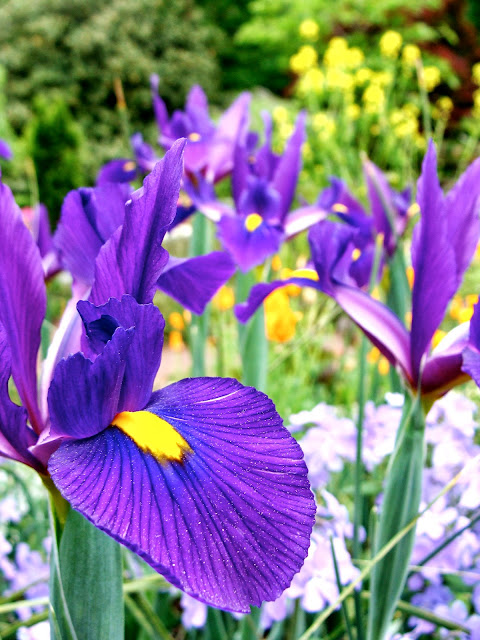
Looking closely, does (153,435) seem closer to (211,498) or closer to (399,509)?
(211,498)

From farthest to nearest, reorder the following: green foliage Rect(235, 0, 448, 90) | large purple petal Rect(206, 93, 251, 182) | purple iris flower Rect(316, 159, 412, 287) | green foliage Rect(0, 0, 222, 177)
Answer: green foliage Rect(235, 0, 448, 90) → green foliage Rect(0, 0, 222, 177) → large purple petal Rect(206, 93, 251, 182) → purple iris flower Rect(316, 159, 412, 287)

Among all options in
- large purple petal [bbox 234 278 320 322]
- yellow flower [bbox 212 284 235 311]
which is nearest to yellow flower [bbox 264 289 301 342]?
yellow flower [bbox 212 284 235 311]

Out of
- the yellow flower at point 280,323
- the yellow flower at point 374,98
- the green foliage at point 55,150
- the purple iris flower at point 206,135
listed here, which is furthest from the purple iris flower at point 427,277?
the green foliage at point 55,150

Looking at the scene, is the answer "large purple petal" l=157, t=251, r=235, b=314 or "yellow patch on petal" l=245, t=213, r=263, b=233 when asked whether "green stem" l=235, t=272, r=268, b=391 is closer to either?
"yellow patch on petal" l=245, t=213, r=263, b=233

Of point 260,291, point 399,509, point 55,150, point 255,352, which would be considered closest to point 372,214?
point 255,352

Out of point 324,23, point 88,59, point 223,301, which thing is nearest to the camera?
point 223,301

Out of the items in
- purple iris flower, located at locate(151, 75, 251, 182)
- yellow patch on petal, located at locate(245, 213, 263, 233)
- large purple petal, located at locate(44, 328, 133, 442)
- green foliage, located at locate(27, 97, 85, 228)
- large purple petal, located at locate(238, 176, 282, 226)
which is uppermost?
large purple petal, located at locate(44, 328, 133, 442)

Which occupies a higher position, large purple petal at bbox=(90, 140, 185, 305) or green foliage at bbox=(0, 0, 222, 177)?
large purple petal at bbox=(90, 140, 185, 305)

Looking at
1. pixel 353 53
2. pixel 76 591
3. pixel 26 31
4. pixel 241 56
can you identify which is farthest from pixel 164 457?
pixel 241 56
